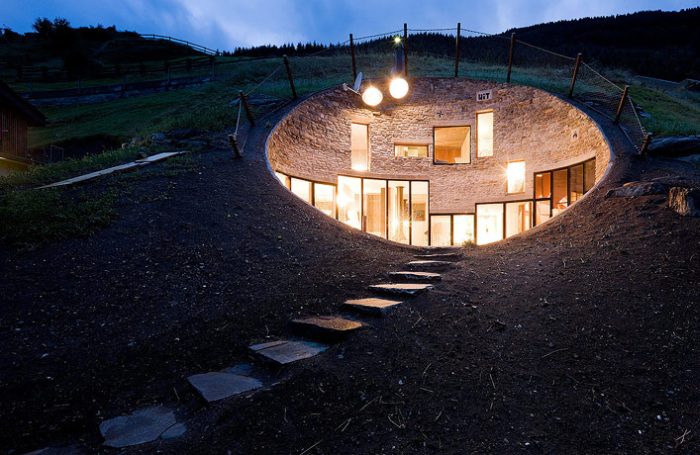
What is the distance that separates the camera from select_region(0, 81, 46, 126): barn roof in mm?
16234

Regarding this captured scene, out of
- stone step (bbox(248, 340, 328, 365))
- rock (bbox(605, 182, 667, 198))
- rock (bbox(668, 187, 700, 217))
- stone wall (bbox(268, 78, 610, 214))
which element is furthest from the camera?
stone wall (bbox(268, 78, 610, 214))

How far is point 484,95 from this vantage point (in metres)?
14.8

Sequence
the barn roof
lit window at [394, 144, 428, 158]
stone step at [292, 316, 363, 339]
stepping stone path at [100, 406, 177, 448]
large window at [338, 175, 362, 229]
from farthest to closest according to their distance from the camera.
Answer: the barn roof → lit window at [394, 144, 428, 158] → large window at [338, 175, 362, 229] → stone step at [292, 316, 363, 339] → stepping stone path at [100, 406, 177, 448]

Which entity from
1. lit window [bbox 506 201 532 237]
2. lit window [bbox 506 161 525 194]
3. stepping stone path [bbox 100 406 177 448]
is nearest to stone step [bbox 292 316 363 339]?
stepping stone path [bbox 100 406 177 448]

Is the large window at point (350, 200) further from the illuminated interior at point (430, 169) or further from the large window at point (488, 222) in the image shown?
the large window at point (488, 222)

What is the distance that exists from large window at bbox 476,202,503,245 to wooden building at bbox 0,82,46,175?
21.3 metres

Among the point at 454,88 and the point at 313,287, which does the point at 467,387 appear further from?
the point at 454,88

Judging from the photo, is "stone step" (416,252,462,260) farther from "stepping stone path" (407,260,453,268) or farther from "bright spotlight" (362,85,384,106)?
"bright spotlight" (362,85,384,106)

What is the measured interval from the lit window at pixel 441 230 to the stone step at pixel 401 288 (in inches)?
404

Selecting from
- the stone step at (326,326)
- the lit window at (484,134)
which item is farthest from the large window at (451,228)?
the stone step at (326,326)

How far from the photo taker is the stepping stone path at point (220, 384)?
302cm

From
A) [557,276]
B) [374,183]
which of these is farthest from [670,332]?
[374,183]

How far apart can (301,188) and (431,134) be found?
6235 millimetres

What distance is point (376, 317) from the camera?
14.3ft
